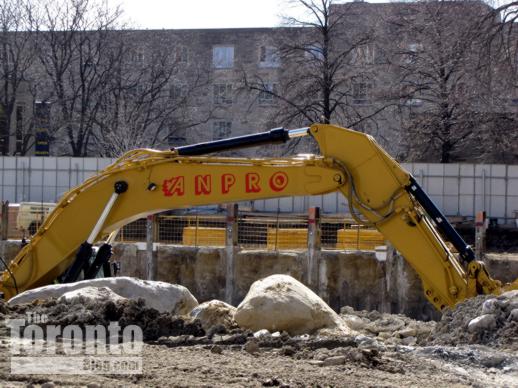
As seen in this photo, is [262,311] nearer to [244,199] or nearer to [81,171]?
[244,199]

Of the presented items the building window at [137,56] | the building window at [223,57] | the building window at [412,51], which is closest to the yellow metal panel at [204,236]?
the building window at [412,51]

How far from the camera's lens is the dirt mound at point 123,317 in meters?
11.1

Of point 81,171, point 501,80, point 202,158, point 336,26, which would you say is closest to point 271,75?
point 336,26

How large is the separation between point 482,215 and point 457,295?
9.00m

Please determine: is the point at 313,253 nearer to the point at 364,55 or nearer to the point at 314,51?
the point at 314,51

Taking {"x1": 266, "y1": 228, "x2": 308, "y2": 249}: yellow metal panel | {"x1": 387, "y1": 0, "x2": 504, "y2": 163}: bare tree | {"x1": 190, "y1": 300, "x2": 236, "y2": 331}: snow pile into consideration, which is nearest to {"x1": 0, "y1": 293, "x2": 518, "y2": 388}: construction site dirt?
{"x1": 190, "y1": 300, "x2": 236, "y2": 331}: snow pile

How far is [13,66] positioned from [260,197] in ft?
108

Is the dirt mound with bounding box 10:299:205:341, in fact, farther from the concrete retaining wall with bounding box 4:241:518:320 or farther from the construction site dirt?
the concrete retaining wall with bounding box 4:241:518:320

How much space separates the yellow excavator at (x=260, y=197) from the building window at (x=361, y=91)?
23288mm

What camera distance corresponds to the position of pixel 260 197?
Answer: 13.8 meters

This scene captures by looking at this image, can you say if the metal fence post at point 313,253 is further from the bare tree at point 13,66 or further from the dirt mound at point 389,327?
the bare tree at point 13,66

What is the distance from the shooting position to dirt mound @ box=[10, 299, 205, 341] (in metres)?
11.1

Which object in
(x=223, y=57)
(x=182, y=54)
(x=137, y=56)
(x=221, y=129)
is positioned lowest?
(x=221, y=129)

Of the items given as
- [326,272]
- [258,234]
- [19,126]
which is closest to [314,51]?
[258,234]
